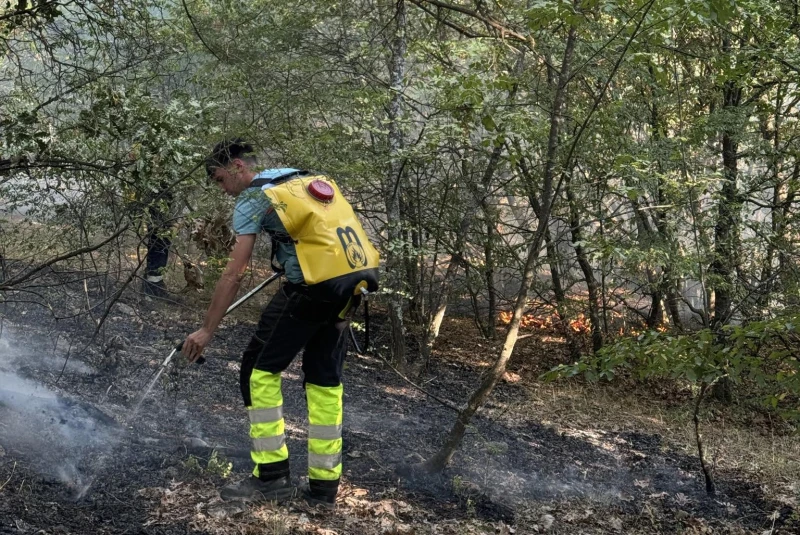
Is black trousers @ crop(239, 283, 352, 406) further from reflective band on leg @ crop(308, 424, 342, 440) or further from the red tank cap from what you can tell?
the red tank cap

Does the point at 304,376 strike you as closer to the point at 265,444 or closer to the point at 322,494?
the point at 265,444

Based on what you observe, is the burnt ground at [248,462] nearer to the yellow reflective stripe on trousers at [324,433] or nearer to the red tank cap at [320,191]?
the yellow reflective stripe on trousers at [324,433]

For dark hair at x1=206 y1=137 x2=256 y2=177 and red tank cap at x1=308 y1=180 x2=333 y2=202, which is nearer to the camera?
dark hair at x1=206 y1=137 x2=256 y2=177

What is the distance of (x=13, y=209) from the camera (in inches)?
151

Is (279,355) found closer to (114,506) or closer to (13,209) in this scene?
(114,506)

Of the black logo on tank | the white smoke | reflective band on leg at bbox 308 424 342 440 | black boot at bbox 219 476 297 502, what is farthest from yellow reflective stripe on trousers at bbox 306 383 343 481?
the white smoke

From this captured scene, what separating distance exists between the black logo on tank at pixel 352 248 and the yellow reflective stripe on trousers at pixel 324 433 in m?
0.67

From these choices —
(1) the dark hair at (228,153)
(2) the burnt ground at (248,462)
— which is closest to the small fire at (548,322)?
(2) the burnt ground at (248,462)

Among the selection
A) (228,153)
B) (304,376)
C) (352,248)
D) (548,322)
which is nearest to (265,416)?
(304,376)

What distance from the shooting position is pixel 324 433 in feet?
12.6

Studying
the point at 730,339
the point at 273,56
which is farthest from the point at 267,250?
the point at 730,339

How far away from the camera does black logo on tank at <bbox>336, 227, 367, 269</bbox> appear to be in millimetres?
3729

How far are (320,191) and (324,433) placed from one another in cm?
124

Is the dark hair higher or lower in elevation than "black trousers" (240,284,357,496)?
higher
